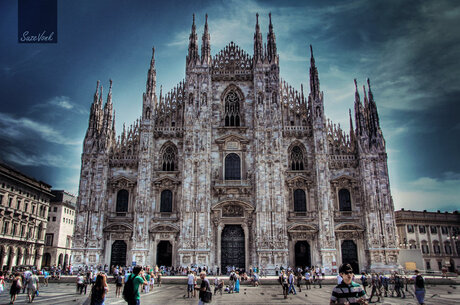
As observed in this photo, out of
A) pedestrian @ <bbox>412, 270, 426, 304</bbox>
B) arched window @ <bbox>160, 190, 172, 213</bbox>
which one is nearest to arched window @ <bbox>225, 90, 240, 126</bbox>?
arched window @ <bbox>160, 190, 172, 213</bbox>

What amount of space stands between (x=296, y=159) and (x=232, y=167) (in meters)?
6.72

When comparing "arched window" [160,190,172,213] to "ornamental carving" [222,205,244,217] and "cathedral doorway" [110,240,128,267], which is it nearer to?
"cathedral doorway" [110,240,128,267]

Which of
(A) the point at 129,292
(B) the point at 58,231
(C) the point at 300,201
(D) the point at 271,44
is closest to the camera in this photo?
(A) the point at 129,292

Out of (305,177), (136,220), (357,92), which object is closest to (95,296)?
(136,220)

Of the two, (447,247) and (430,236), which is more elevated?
(430,236)

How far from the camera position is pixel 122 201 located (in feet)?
127

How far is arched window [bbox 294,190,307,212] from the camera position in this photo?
38.0 metres

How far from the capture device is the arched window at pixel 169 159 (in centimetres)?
3923

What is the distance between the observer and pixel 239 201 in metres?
37.2

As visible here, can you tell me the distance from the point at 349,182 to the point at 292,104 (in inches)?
401

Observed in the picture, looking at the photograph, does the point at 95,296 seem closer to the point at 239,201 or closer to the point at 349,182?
the point at 239,201

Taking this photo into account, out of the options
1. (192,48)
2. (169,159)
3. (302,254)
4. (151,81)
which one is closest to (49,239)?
(169,159)

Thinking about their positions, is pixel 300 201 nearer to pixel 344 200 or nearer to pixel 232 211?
pixel 344 200

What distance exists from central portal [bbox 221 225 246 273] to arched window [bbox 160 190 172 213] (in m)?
6.04
